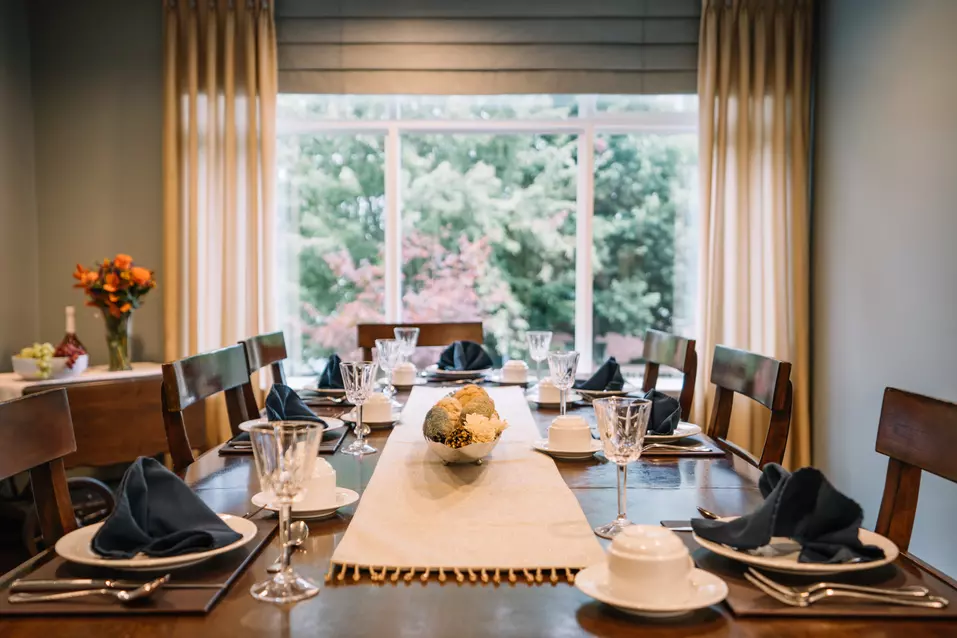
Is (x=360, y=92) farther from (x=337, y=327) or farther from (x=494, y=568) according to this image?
(x=494, y=568)

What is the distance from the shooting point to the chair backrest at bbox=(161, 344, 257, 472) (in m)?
1.85

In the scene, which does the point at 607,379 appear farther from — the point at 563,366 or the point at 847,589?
the point at 847,589

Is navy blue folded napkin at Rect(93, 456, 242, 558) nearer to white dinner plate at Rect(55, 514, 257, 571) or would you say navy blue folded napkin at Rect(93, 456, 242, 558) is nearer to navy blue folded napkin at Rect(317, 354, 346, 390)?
white dinner plate at Rect(55, 514, 257, 571)

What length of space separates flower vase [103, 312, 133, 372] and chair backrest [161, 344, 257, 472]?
1405mm

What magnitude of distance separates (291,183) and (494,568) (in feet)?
11.2

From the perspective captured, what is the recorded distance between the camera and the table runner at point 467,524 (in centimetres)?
104

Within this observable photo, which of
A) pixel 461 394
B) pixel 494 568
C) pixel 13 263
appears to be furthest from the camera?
pixel 13 263

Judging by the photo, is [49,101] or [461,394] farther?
[49,101]

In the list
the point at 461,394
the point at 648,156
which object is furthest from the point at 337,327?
the point at 461,394

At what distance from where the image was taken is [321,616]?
89cm

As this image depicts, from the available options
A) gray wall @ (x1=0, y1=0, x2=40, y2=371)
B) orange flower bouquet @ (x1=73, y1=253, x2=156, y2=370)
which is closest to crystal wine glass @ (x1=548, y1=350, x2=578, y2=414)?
orange flower bouquet @ (x1=73, y1=253, x2=156, y2=370)

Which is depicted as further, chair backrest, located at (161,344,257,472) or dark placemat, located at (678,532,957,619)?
chair backrest, located at (161,344,257,472)

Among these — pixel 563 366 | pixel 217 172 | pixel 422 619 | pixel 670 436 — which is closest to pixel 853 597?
pixel 422 619

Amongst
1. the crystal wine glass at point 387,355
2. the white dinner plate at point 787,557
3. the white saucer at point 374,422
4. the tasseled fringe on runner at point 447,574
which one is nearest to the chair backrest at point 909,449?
the white dinner plate at point 787,557
